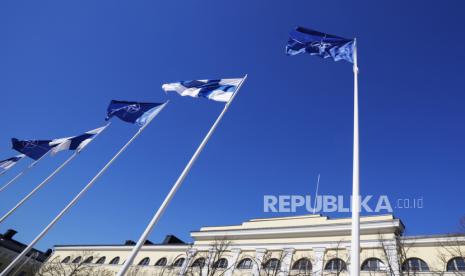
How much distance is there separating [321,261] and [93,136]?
19.3 meters

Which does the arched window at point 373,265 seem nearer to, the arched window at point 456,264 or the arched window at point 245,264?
the arched window at point 456,264

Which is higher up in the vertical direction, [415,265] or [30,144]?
[415,265]

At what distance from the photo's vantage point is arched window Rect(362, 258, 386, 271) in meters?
21.9

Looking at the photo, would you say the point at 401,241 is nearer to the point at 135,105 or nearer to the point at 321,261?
the point at 321,261

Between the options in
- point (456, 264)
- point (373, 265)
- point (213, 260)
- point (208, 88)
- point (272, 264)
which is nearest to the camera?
point (208, 88)

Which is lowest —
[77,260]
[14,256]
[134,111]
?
[134,111]

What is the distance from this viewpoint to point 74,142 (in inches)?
758

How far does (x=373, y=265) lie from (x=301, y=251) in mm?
6006

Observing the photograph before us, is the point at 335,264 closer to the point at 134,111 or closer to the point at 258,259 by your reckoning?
the point at 258,259

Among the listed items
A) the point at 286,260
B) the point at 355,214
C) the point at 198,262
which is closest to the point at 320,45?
the point at 355,214

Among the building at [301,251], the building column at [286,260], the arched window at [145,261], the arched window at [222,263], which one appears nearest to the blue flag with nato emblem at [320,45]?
the building at [301,251]

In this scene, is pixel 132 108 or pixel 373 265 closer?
pixel 132 108

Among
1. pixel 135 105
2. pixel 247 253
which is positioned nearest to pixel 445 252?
pixel 247 253

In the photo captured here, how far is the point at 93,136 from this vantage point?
19.7 metres
